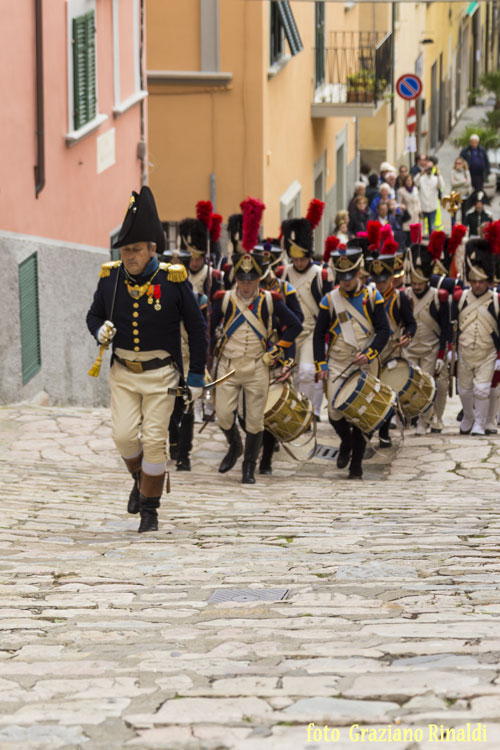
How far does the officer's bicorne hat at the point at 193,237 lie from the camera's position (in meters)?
11.9

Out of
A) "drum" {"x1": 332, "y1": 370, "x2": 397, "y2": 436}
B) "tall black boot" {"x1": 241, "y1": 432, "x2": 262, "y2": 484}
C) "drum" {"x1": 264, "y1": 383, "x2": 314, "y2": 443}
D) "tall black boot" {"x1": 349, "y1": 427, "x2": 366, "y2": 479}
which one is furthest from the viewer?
"tall black boot" {"x1": 349, "y1": 427, "x2": 366, "y2": 479}

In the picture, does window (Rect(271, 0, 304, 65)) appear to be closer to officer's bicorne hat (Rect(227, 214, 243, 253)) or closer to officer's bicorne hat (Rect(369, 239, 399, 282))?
officer's bicorne hat (Rect(227, 214, 243, 253))

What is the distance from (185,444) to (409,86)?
16473mm

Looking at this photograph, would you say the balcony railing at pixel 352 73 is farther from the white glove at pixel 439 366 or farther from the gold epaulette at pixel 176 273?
the gold epaulette at pixel 176 273

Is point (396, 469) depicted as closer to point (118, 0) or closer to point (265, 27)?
point (118, 0)

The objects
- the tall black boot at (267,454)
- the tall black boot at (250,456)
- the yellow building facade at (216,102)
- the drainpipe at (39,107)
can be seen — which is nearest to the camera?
the tall black boot at (250,456)

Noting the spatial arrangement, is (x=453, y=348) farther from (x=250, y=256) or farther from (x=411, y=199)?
(x=411, y=199)

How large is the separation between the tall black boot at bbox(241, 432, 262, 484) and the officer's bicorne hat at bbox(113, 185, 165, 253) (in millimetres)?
2917

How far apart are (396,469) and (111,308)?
4057 mm

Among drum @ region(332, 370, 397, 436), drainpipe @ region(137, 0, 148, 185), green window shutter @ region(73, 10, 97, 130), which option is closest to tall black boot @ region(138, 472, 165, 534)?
drum @ region(332, 370, 397, 436)

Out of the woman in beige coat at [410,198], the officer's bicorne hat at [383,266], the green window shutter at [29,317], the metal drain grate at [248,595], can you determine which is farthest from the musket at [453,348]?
the woman in beige coat at [410,198]

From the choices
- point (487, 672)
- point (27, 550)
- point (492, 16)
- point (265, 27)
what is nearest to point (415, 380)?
point (27, 550)

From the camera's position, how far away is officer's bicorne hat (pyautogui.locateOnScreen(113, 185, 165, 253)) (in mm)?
7531

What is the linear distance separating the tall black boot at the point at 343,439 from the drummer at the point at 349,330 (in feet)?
0.10
